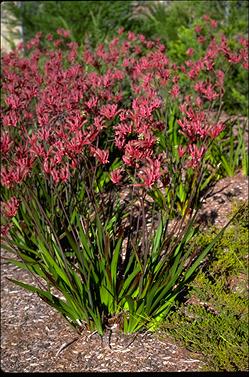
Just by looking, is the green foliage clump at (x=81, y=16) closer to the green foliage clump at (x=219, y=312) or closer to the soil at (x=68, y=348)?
the green foliage clump at (x=219, y=312)

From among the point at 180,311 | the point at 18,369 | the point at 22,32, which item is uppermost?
the point at 22,32

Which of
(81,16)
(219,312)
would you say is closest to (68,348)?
(219,312)

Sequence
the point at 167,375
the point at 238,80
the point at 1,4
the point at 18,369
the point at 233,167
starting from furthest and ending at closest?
the point at 1,4, the point at 238,80, the point at 233,167, the point at 18,369, the point at 167,375

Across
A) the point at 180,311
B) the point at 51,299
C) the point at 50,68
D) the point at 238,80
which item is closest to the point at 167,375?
the point at 180,311

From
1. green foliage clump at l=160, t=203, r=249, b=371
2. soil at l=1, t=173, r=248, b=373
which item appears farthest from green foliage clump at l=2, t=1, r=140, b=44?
soil at l=1, t=173, r=248, b=373

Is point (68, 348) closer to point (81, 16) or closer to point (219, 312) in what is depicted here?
point (219, 312)

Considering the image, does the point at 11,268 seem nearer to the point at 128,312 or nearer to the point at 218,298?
the point at 128,312

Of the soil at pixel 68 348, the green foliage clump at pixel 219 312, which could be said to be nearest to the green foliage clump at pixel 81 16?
the green foliage clump at pixel 219 312

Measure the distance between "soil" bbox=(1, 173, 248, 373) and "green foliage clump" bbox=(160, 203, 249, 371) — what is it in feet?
0.30

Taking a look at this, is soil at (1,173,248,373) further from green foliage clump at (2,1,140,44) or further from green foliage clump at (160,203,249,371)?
green foliage clump at (2,1,140,44)

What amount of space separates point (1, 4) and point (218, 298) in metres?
10.2

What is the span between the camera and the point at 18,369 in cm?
316

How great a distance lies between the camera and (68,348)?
3219mm

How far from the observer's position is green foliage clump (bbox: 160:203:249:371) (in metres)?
2.95
